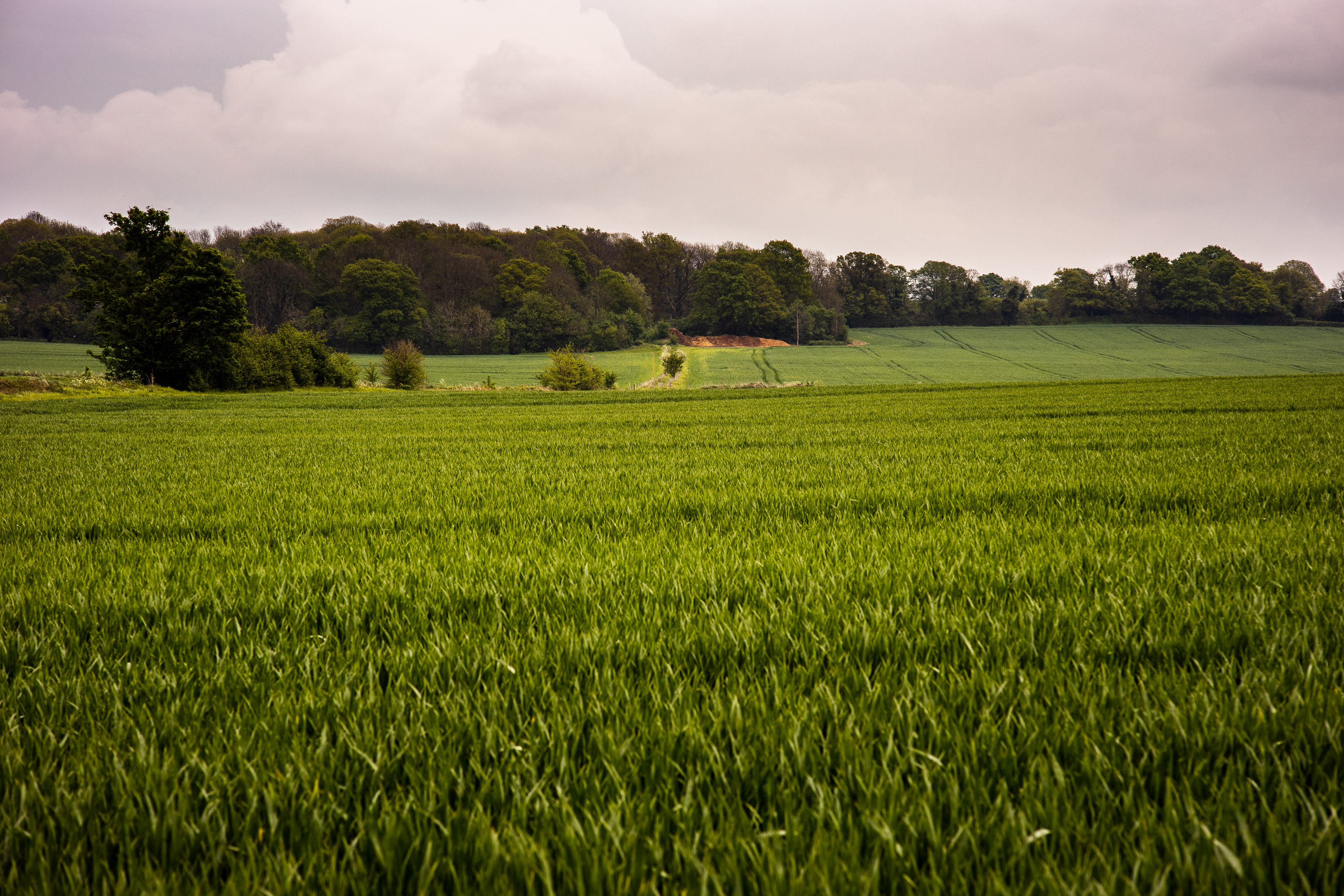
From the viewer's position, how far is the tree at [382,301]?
84.9m

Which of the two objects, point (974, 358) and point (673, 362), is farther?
point (974, 358)

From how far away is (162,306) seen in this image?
34.2 m

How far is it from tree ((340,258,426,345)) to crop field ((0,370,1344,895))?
88780 mm

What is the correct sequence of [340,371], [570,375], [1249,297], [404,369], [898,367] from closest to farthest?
[340,371] → [404,369] → [570,375] → [898,367] → [1249,297]

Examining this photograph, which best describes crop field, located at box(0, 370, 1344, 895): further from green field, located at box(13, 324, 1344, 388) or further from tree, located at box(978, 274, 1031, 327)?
tree, located at box(978, 274, 1031, 327)

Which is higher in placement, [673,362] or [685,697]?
[673,362]

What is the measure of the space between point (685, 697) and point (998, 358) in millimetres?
87443

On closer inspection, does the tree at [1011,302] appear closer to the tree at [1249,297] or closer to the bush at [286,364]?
the tree at [1249,297]

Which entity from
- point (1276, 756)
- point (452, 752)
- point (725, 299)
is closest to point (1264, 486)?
point (1276, 756)

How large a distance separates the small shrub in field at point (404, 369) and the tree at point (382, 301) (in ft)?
130

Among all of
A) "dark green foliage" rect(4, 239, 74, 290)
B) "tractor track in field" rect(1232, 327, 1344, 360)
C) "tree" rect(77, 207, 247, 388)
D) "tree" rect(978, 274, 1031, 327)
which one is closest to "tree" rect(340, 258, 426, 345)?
"dark green foliage" rect(4, 239, 74, 290)

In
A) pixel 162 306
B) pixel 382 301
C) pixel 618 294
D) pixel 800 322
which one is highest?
A: pixel 618 294

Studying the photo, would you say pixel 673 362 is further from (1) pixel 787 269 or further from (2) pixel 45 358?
(1) pixel 787 269

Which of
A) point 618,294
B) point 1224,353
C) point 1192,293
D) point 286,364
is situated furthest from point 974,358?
point 286,364
